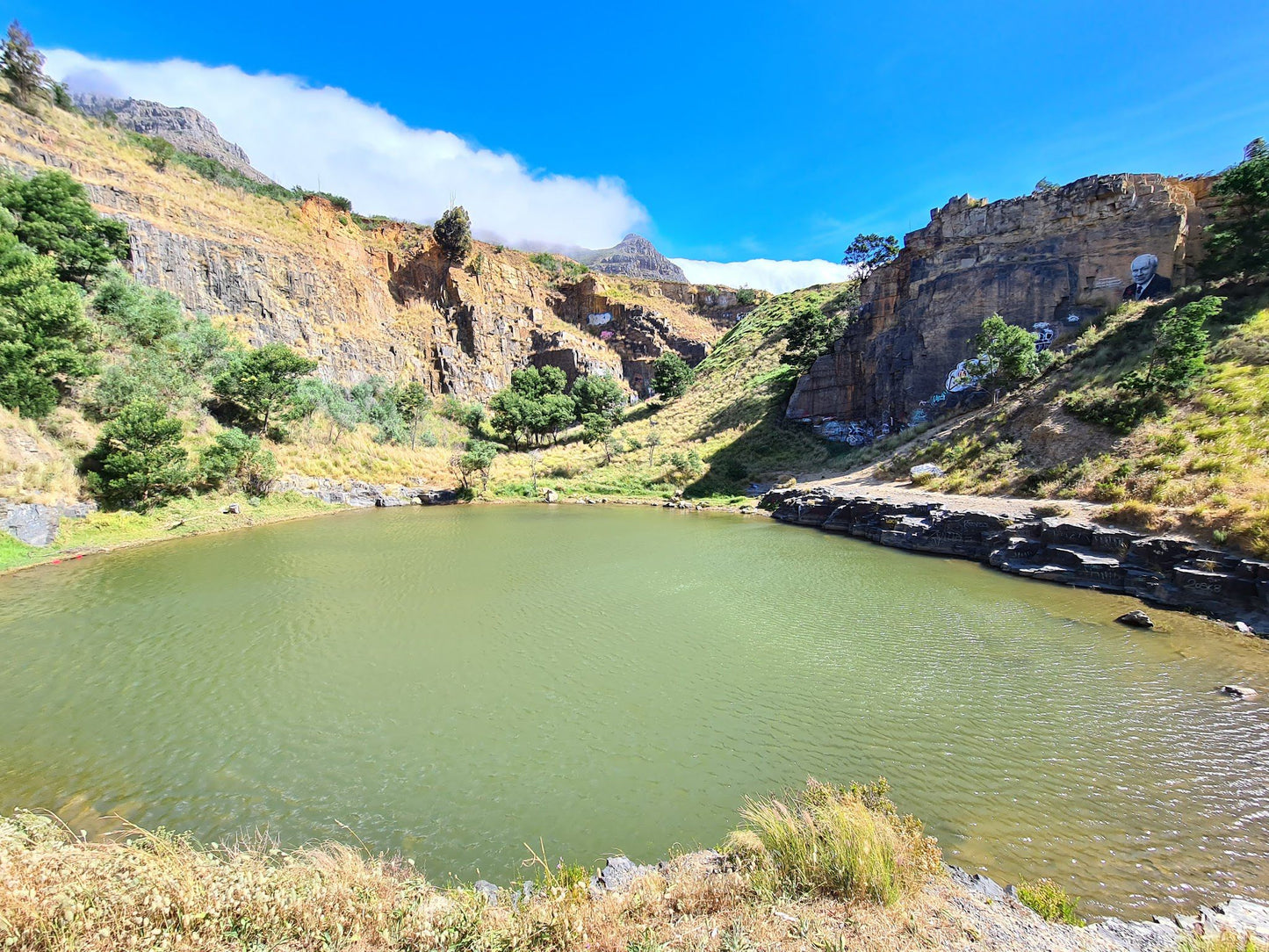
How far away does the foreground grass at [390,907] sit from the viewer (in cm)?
304

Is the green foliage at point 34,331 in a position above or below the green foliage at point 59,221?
below

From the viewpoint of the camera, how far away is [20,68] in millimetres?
33750

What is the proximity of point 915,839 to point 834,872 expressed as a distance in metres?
1.10

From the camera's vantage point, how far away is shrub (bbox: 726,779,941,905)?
3.86 metres

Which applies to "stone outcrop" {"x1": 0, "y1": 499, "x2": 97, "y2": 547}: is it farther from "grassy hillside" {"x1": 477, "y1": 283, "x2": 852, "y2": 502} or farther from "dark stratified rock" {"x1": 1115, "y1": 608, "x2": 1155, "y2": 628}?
"dark stratified rock" {"x1": 1115, "y1": 608, "x2": 1155, "y2": 628}

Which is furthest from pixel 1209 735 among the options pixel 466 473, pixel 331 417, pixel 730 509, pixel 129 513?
pixel 331 417

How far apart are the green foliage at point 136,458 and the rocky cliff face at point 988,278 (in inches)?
1585

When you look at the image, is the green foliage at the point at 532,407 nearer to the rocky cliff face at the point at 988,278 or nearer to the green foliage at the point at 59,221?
the rocky cliff face at the point at 988,278

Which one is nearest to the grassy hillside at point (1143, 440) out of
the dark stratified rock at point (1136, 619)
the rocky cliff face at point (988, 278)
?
the dark stratified rock at point (1136, 619)

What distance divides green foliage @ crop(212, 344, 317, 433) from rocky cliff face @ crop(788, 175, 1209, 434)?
3851cm

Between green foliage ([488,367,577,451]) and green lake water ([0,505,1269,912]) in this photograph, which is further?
green foliage ([488,367,577,451])

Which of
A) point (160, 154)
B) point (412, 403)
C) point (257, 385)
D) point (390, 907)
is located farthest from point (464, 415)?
point (390, 907)

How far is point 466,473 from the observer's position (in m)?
37.0

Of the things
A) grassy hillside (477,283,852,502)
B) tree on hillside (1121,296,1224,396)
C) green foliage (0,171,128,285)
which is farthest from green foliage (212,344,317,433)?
tree on hillside (1121,296,1224,396)
